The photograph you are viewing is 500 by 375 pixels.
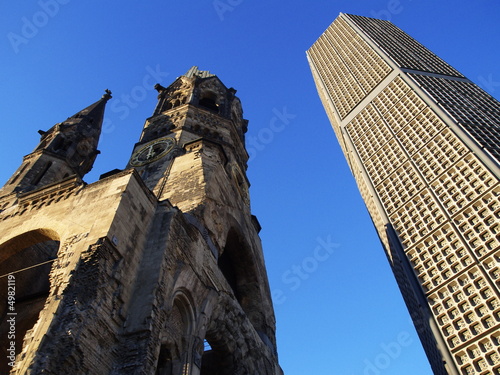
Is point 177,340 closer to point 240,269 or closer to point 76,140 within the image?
point 240,269

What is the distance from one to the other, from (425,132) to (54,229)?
578 inches

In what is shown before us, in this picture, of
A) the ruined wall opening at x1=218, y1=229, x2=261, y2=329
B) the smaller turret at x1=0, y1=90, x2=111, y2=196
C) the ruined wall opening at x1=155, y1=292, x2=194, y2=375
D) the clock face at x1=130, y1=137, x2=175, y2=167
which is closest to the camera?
the ruined wall opening at x1=155, y1=292, x2=194, y2=375

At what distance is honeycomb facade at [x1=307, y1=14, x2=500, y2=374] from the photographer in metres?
12.1

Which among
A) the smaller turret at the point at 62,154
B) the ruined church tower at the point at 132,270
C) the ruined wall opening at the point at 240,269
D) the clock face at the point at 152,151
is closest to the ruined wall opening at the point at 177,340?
the ruined church tower at the point at 132,270

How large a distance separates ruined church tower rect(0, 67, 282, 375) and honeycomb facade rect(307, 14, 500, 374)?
5.65 meters

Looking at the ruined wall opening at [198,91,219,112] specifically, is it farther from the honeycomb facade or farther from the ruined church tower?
the ruined church tower

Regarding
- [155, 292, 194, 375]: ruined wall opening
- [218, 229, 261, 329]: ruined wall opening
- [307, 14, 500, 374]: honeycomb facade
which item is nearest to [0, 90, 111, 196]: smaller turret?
[218, 229, 261, 329]: ruined wall opening

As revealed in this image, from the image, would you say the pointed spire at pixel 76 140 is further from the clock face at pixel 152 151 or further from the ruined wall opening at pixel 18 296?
the ruined wall opening at pixel 18 296

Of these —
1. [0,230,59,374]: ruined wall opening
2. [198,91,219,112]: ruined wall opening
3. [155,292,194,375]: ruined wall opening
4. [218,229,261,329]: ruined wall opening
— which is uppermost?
[198,91,219,112]: ruined wall opening

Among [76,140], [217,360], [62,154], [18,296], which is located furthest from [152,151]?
[217,360]

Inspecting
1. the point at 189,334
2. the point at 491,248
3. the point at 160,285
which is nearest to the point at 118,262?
the point at 160,285

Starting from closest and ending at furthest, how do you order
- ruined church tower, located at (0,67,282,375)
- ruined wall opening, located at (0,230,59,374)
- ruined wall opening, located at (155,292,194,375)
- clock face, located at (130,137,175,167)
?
ruined church tower, located at (0,67,282,375)
ruined wall opening, located at (155,292,194,375)
ruined wall opening, located at (0,230,59,374)
clock face, located at (130,137,175,167)

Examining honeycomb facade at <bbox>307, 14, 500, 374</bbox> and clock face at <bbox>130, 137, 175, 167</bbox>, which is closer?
honeycomb facade at <bbox>307, 14, 500, 374</bbox>

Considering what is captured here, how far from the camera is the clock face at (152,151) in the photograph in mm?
19953
